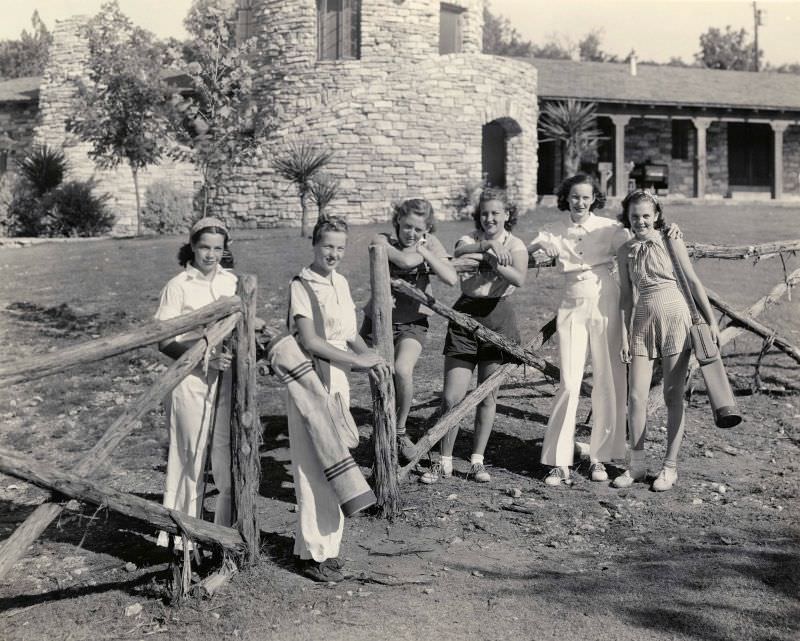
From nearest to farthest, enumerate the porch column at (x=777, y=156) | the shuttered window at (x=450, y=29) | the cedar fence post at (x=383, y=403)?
1. the cedar fence post at (x=383, y=403)
2. the shuttered window at (x=450, y=29)
3. the porch column at (x=777, y=156)

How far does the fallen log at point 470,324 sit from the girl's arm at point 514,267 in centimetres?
34

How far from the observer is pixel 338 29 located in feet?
68.2

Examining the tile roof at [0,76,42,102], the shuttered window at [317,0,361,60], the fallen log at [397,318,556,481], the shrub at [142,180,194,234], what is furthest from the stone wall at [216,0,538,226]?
the fallen log at [397,318,556,481]

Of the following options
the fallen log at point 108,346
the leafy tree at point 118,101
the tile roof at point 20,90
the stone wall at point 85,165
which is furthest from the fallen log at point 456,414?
the tile roof at point 20,90

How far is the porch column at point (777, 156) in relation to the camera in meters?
26.5

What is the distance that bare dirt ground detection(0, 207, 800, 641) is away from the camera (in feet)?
12.0

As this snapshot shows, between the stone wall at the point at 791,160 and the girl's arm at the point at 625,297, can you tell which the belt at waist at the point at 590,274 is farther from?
the stone wall at the point at 791,160

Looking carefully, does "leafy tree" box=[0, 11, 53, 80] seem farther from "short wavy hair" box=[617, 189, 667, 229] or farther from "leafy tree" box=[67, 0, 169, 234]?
"short wavy hair" box=[617, 189, 667, 229]

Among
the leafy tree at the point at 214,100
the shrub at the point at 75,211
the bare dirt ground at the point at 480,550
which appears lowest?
the bare dirt ground at the point at 480,550

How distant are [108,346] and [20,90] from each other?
88.3 ft

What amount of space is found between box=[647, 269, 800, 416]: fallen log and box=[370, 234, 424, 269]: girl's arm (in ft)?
6.56

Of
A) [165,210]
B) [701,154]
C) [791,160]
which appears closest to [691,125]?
[701,154]

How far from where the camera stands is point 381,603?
385 centimetres

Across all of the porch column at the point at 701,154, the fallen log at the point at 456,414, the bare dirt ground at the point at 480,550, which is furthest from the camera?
the porch column at the point at 701,154
